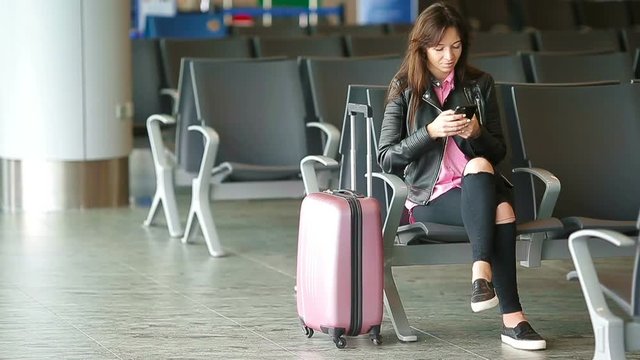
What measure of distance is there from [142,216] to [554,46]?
2.97 metres

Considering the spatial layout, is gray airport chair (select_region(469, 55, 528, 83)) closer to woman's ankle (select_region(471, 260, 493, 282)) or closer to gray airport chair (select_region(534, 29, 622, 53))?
woman's ankle (select_region(471, 260, 493, 282))

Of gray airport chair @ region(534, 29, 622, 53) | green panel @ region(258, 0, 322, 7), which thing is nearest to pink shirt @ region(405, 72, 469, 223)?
gray airport chair @ region(534, 29, 622, 53)

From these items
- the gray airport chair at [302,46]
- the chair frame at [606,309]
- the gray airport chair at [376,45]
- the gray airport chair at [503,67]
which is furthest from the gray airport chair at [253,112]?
the chair frame at [606,309]

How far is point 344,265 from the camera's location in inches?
189

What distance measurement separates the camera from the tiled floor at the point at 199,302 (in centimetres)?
495

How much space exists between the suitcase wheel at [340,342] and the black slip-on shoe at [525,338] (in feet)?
1.85

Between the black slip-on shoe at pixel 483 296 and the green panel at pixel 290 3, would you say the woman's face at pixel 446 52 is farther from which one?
the green panel at pixel 290 3

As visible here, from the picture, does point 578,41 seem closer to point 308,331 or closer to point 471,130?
point 471,130

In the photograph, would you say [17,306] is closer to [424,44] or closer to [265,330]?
[265,330]

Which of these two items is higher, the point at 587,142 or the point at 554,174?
the point at 587,142

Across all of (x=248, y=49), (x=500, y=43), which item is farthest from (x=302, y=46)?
(x=500, y=43)

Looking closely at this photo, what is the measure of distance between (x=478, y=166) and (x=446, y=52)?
442 millimetres

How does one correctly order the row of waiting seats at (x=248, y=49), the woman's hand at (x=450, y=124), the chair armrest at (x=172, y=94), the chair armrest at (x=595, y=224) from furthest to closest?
the row of waiting seats at (x=248, y=49) < the chair armrest at (x=172, y=94) < the chair armrest at (x=595, y=224) < the woman's hand at (x=450, y=124)

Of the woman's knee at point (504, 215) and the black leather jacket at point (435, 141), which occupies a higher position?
the black leather jacket at point (435, 141)
